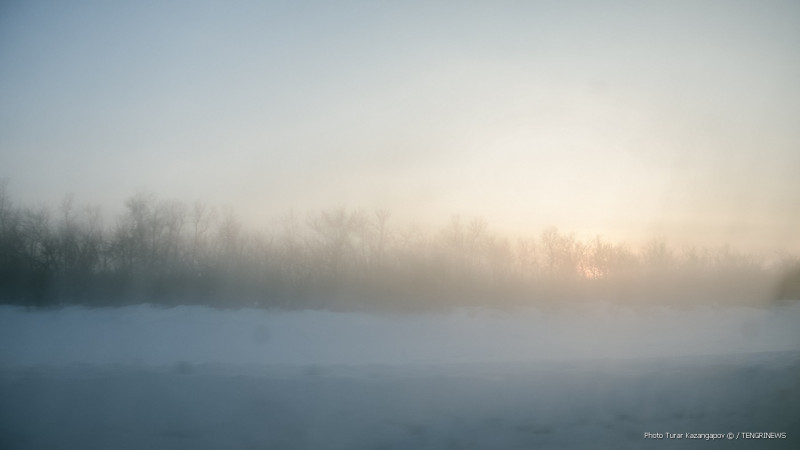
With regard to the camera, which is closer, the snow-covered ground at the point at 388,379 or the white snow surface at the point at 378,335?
the snow-covered ground at the point at 388,379

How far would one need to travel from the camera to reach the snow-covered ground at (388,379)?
855 centimetres

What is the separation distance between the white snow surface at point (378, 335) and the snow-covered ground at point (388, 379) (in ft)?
0.29

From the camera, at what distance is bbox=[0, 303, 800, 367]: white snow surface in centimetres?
1485

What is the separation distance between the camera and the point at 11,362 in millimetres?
13328

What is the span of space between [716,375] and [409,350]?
8.02 m

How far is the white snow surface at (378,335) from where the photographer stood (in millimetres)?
14852

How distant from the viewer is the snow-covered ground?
8.55 meters

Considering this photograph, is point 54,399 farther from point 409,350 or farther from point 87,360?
point 409,350

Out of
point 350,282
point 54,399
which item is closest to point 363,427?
point 54,399

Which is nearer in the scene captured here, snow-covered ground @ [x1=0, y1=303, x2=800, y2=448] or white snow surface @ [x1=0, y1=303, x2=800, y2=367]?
snow-covered ground @ [x1=0, y1=303, x2=800, y2=448]

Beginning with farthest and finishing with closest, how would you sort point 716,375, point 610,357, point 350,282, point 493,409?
point 350,282, point 610,357, point 716,375, point 493,409

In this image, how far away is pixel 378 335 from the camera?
1772 centimetres

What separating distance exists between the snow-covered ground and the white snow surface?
0.09 metres

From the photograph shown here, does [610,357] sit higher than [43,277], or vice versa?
[43,277]
